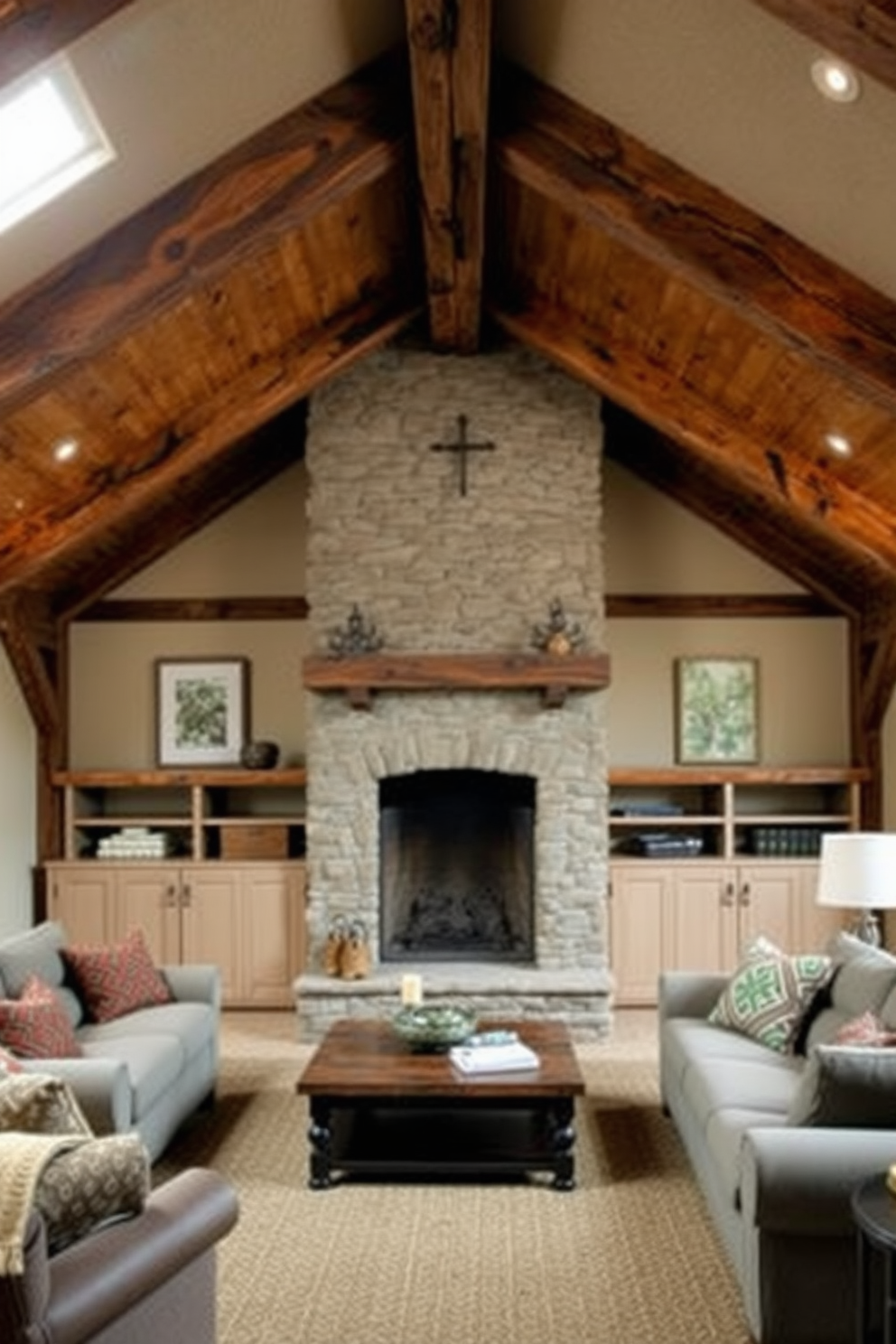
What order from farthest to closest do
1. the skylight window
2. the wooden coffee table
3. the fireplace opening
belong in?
the fireplace opening < the wooden coffee table < the skylight window

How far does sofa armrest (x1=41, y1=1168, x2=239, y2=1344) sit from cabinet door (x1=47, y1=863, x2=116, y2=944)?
16.3 ft

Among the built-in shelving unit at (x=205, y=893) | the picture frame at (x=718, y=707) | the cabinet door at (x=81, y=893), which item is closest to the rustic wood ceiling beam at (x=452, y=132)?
the picture frame at (x=718, y=707)

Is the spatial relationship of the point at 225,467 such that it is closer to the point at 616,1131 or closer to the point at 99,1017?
the point at 99,1017

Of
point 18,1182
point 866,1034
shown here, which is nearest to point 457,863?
point 866,1034

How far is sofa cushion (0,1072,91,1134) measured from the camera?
2795 mm

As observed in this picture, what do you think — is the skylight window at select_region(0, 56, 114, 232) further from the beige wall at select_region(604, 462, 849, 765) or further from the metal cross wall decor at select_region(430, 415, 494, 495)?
the beige wall at select_region(604, 462, 849, 765)

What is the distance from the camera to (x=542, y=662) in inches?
271

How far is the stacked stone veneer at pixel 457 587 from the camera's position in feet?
23.2

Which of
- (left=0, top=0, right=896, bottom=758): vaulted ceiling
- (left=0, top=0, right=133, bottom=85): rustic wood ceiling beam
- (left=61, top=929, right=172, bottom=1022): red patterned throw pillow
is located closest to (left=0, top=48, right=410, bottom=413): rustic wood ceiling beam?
(left=0, top=0, right=896, bottom=758): vaulted ceiling

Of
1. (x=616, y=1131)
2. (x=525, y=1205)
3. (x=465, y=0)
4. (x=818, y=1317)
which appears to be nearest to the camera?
(x=818, y=1317)

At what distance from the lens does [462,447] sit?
711 centimetres

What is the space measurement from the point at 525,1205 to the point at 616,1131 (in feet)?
3.02

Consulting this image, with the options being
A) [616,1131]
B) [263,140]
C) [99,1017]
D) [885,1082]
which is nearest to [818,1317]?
[885,1082]

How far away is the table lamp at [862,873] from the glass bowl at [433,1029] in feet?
5.35
